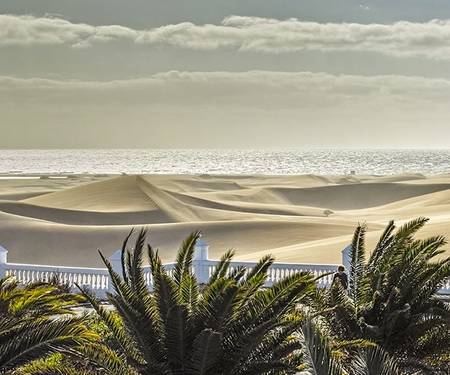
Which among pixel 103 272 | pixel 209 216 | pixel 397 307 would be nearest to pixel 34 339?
pixel 397 307

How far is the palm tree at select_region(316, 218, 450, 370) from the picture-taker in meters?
12.9

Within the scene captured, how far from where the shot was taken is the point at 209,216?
7288 centimetres

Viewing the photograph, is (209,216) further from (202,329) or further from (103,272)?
(202,329)

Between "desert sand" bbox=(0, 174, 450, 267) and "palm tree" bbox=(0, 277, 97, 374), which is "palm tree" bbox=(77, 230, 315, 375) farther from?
"desert sand" bbox=(0, 174, 450, 267)

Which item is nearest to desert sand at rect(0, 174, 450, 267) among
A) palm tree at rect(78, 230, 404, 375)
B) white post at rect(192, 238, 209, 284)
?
white post at rect(192, 238, 209, 284)

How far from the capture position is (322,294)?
13.7m

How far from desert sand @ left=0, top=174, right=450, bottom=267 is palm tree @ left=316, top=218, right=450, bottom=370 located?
27134mm

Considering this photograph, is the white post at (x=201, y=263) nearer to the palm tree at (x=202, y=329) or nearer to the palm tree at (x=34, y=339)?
the palm tree at (x=202, y=329)

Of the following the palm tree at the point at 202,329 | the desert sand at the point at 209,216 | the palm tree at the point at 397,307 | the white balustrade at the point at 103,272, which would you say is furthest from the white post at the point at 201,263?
the desert sand at the point at 209,216

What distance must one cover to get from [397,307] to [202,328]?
3.92 metres

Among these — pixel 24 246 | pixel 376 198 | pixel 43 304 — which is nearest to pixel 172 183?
pixel 376 198

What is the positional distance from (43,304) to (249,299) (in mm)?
3997

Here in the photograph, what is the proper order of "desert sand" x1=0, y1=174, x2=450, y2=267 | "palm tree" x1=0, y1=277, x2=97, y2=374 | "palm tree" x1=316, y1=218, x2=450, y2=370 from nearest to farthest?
1. "palm tree" x1=0, y1=277, x2=97, y2=374
2. "palm tree" x1=316, y1=218, x2=450, y2=370
3. "desert sand" x1=0, y1=174, x2=450, y2=267

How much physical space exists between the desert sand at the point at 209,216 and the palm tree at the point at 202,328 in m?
29.9
